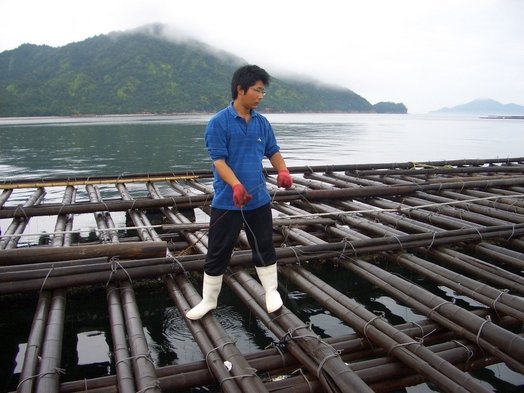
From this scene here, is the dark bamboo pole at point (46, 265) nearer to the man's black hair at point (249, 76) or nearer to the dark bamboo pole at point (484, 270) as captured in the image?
the man's black hair at point (249, 76)

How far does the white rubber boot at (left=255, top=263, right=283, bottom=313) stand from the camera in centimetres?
365

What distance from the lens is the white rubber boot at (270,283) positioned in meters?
3.65

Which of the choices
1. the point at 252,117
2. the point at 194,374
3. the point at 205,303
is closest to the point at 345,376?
the point at 194,374

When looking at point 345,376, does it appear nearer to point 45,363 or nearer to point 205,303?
point 205,303

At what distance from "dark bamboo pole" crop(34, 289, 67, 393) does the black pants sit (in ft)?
4.23

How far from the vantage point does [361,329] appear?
11.6 ft

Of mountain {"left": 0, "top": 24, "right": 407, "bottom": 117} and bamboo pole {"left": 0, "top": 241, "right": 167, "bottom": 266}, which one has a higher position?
mountain {"left": 0, "top": 24, "right": 407, "bottom": 117}

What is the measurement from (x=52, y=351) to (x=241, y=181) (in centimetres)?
193

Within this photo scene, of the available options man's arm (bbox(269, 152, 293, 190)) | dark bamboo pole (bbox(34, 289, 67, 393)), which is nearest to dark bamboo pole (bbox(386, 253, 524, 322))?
man's arm (bbox(269, 152, 293, 190))

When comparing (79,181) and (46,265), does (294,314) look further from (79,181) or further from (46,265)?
(79,181)

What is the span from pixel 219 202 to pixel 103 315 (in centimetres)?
326

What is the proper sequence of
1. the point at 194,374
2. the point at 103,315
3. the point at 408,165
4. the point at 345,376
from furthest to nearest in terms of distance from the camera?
the point at 408,165 → the point at 103,315 → the point at 194,374 → the point at 345,376

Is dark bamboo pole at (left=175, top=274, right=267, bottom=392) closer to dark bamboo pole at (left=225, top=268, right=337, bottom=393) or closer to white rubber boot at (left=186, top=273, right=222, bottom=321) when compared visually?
white rubber boot at (left=186, top=273, right=222, bottom=321)

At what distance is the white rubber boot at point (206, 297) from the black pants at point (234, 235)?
0.22 feet
